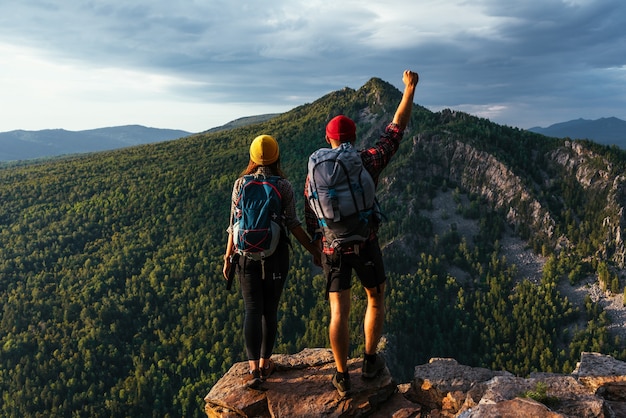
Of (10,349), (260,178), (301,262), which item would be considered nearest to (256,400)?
(260,178)

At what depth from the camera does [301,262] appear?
495ft

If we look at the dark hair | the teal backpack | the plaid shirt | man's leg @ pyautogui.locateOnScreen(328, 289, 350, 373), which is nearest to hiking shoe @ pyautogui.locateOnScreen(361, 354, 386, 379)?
man's leg @ pyautogui.locateOnScreen(328, 289, 350, 373)

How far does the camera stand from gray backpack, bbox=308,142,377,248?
8.23m

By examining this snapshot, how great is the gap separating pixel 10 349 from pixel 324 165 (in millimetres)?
159314

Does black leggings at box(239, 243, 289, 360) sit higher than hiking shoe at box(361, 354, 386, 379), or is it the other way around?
black leggings at box(239, 243, 289, 360)

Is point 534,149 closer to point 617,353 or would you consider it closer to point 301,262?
point 617,353

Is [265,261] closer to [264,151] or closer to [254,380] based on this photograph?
[264,151]

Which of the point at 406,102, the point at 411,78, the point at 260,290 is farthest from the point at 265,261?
the point at 411,78

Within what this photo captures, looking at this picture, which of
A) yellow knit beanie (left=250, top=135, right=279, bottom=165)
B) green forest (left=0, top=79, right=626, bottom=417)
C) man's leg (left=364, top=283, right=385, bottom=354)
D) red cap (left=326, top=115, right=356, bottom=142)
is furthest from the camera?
green forest (left=0, top=79, right=626, bottom=417)

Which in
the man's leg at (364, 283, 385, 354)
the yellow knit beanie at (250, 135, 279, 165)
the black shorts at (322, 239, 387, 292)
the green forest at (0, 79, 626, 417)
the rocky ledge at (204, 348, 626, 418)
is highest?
the yellow knit beanie at (250, 135, 279, 165)

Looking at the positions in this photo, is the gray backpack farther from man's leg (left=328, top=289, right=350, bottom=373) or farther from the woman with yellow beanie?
man's leg (left=328, top=289, right=350, bottom=373)

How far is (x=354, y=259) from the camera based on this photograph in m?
8.81

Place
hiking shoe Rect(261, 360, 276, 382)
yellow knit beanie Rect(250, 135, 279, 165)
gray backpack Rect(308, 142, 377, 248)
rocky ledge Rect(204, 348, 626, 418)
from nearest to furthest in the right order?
rocky ledge Rect(204, 348, 626, 418) < gray backpack Rect(308, 142, 377, 248) < yellow knit beanie Rect(250, 135, 279, 165) < hiking shoe Rect(261, 360, 276, 382)

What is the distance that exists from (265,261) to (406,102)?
4.82 m
